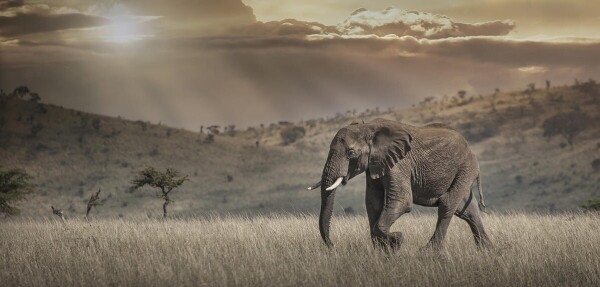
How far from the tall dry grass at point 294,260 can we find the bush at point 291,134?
3100 inches

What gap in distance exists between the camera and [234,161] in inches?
3113

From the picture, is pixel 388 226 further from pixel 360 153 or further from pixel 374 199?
pixel 360 153

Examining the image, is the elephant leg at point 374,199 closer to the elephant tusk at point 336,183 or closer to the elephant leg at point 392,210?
the elephant leg at point 392,210

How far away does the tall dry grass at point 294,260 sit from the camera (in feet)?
38.3

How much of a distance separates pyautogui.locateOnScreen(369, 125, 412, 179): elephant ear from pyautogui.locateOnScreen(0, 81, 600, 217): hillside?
148ft

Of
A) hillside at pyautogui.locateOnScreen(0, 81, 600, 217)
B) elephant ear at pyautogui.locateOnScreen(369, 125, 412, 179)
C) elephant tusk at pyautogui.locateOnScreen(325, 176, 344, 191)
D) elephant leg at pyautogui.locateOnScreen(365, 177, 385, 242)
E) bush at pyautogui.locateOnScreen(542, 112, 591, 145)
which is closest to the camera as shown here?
elephant tusk at pyautogui.locateOnScreen(325, 176, 344, 191)

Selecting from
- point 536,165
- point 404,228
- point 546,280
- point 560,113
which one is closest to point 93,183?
point 536,165

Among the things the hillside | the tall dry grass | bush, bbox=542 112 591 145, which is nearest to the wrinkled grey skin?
the tall dry grass

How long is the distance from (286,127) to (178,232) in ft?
278

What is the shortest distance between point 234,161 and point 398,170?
216 feet

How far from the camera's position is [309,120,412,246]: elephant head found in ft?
43.3

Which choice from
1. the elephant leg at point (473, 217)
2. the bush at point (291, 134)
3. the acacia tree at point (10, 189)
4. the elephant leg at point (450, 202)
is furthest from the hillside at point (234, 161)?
the elephant leg at point (450, 202)

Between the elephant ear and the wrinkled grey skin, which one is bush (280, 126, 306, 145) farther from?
the elephant ear

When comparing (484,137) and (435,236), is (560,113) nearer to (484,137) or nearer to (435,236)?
(484,137)
